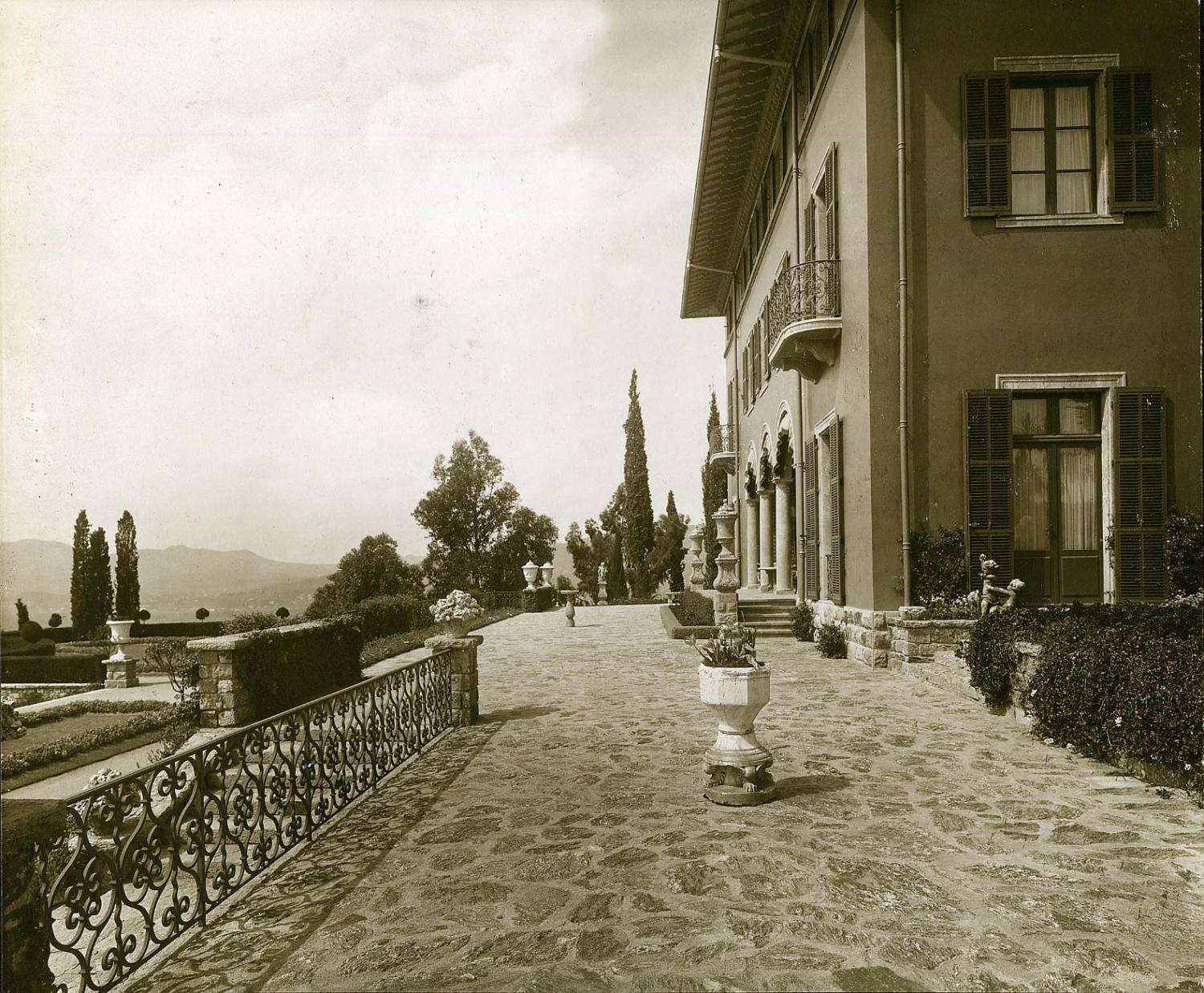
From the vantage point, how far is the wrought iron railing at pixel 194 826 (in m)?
3.50

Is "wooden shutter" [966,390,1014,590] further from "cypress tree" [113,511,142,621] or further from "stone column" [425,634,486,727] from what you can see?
"cypress tree" [113,511,142,621]

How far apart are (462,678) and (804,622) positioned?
7801mm

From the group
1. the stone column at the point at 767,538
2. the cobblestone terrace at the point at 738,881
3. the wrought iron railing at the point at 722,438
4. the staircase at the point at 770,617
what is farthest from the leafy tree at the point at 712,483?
the cobblestone terrace at the point at 738,881

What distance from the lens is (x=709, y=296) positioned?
30.1 m

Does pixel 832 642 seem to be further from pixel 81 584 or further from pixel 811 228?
pixel 81 584

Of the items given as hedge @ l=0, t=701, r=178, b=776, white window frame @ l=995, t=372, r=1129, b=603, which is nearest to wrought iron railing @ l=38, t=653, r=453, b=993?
hedge @ l=0, t=701, r=178, b=776

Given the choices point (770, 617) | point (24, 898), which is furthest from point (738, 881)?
point (770, 617)

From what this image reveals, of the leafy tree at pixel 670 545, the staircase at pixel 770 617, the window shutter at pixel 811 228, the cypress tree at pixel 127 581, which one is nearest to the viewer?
the window shutter at pixel 811 228

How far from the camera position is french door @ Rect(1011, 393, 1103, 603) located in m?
10.9

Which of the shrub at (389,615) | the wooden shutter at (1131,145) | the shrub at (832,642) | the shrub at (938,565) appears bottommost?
the shrub at (389,615)

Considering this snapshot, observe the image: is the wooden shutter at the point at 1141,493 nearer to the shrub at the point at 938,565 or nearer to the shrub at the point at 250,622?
the shrub at the point at 938,565

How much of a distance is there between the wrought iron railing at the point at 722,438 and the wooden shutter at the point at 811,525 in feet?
37.6

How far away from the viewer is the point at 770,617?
1625 centimetres

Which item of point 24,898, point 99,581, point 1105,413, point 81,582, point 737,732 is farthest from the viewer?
point 99,581
